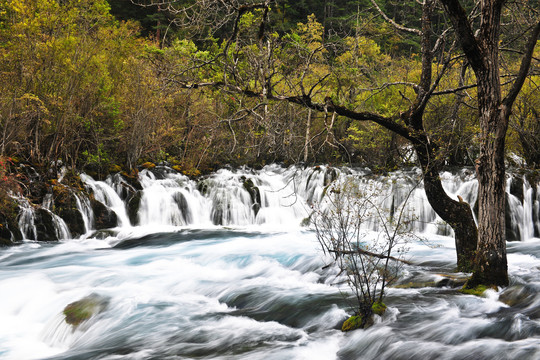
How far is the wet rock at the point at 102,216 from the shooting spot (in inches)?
532

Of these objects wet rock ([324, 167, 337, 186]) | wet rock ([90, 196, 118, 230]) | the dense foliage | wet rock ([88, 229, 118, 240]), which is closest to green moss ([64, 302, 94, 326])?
the dense foliage

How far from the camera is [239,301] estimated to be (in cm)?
754

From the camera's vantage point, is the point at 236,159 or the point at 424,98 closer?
the point at 424,98

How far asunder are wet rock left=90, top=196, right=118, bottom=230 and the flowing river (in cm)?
26

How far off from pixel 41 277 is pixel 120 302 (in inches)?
102

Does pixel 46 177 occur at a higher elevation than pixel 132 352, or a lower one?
higher

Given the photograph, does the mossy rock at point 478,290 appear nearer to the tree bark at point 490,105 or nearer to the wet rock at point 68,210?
the tree bark at point 490,105

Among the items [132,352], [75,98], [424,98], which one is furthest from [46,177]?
[424,98]

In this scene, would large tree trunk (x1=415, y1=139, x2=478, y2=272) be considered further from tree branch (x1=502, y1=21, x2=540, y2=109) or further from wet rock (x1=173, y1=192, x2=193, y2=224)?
wet rock (x1=173, y1=192, x2=193, y2=224)

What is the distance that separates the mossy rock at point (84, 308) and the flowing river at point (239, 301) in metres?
0.08

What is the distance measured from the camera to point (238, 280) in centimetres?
894

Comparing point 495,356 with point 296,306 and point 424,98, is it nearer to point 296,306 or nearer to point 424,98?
point 296,306

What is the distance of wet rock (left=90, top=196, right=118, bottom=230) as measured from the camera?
13523 mm

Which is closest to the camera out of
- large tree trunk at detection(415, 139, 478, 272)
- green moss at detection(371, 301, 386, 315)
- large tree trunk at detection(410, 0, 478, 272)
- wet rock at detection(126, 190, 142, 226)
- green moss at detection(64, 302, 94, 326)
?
green moss at detection(371, 301, 386, 315)
